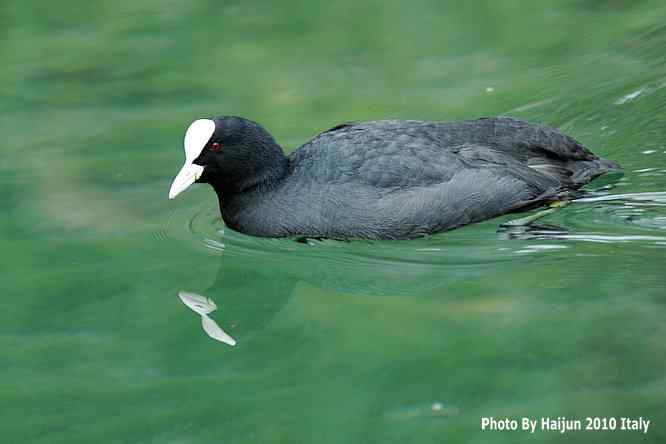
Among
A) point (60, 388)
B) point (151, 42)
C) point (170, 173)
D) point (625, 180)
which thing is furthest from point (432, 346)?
point (151, 42)

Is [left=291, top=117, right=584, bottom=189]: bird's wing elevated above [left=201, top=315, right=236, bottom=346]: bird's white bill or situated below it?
above

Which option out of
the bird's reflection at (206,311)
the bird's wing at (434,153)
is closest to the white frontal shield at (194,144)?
the bird's wing at (434,153)

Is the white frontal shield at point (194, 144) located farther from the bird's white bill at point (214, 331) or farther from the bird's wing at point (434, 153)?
the bird's white bill at point (214, 331)

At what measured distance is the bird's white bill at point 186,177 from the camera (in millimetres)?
5504

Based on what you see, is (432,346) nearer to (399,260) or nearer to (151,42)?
(399,260)

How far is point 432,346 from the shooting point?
14.4ft

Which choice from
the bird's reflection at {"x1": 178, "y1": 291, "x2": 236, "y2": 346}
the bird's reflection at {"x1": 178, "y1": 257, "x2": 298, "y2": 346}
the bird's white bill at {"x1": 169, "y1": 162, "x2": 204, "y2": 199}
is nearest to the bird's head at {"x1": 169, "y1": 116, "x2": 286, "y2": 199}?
the bird's white bill at {"x1": 169, "y1": 162, "x2": 204, "y2": 199}

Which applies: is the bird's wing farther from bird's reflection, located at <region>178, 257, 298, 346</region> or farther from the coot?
bird's reflection, located at <region>178, 257, 298, 346</region>

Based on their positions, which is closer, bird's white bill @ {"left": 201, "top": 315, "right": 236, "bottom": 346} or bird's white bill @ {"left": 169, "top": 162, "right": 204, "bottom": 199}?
bird's white bill @ {"left": 201, "top": 315, "right": 236, "bottom": 346}

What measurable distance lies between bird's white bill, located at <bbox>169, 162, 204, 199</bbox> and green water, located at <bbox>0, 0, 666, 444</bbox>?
0.36 meters

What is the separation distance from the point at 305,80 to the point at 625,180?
2789mm

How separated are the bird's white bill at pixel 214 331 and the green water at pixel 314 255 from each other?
4cm

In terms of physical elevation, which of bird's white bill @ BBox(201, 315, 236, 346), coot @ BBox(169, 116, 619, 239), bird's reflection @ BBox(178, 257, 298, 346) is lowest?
bird's white bill @ BBox(201, 315, 236, 346)

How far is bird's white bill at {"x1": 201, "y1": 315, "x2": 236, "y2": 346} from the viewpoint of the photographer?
4637 mm
